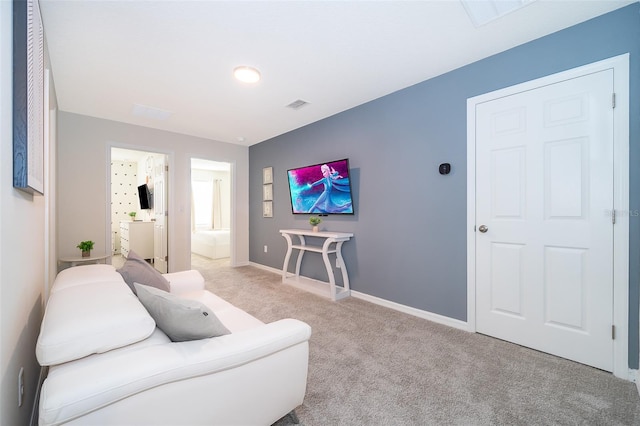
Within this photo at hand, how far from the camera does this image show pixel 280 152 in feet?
15.5

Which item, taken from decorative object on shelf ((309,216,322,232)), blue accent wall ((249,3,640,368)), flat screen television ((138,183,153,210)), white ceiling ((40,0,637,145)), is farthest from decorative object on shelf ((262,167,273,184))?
flat screen television ((138,183,153,210))

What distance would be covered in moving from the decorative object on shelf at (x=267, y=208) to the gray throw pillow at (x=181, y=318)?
3.75 m

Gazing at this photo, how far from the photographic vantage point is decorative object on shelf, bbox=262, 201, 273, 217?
16.2 feet

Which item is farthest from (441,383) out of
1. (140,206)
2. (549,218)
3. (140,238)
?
(140,206)

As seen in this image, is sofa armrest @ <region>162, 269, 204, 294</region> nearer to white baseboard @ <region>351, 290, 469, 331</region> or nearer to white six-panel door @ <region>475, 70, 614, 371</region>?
white baseboard @ <region>351, 290, 469, 331</region>

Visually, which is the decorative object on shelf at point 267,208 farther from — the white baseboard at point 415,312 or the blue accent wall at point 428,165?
the white baseboard at point 415,312

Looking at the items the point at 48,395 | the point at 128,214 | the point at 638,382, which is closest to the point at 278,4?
the point at 48,395

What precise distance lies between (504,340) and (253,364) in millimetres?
2252

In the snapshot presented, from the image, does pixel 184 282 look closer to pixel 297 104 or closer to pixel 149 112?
pixel 297 104

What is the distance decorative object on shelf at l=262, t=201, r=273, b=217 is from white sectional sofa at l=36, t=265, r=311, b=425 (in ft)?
11.8

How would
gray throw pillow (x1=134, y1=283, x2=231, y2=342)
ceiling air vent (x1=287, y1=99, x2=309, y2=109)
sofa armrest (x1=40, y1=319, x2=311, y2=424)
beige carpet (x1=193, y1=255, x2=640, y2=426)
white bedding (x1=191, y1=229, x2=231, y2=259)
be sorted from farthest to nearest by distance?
white bedding (x1=191, y1=229, x2=231, y2=259), ceiling air vent (x1=287, y1=99, x2=309, y2=109), beige carpet (x1=193, y1=255, x2=640, y2=426), gray throw pillow (x1=134, y1=283, x2=231, y2=342), sofa armrest (x1=40, y1=319, x2=311, y2=424)

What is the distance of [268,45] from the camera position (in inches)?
85.7

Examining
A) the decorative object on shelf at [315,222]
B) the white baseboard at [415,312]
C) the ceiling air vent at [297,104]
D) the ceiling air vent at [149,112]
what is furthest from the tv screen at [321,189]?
the ceiling air vent at [149,112]

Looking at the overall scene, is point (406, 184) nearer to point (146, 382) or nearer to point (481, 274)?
point (481, 274)
